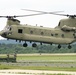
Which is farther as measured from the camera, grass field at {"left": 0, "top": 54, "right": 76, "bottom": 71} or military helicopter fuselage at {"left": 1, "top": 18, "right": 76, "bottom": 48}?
grass field at {"left": 0, "top": 54, "right": 76, "bottom": 71}

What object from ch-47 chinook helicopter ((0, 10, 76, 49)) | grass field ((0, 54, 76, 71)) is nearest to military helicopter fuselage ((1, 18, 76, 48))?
ch-47 chinook helicopter ((0, 10, 76, 49))

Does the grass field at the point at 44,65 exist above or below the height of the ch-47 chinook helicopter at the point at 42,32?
below

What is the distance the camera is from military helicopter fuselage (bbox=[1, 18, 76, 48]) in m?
69.0

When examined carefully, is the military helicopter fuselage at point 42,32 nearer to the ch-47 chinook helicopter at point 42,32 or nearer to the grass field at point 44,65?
the ch-47 chinook helicopter at point 42,32

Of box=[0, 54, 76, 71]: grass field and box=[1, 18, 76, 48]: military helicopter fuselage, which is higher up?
box=[1, 18, 76, 48]: military helicopter fuselage

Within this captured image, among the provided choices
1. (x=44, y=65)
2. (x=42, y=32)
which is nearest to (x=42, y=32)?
(x=42, y=32)

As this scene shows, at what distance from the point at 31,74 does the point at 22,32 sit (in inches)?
436

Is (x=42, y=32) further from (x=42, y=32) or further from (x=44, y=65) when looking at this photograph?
(x=44, y=65)

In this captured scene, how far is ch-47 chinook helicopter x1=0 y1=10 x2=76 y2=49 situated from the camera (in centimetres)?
6900

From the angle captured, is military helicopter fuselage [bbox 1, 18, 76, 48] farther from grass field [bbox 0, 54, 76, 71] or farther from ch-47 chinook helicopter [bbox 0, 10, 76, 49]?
grass field [bbox 0, 54, 76, 71]

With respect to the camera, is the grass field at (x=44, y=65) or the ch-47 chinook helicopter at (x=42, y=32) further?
the grass field at (x=44, y=65)

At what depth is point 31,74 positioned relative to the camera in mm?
60094

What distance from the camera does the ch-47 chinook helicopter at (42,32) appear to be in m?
69.0

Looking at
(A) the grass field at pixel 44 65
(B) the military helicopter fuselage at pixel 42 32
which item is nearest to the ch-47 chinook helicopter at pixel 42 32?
(B) the military helicopter fuselage at pixel 42 32
